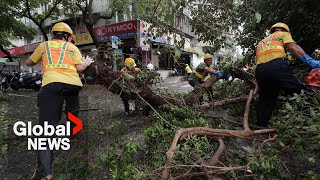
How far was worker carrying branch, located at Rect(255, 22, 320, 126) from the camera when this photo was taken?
3211mm

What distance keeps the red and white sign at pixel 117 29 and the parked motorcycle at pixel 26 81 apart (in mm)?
5837

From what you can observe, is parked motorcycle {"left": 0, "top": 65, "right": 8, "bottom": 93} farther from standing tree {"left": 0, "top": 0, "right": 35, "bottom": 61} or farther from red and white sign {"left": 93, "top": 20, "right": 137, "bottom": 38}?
red and white sign {"left": 93, "top": 20, "right": 137, "bottom": 38}

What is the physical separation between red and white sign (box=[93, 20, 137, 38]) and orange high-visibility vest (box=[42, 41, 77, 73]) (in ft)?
39.0

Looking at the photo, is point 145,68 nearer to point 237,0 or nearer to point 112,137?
point 112,137

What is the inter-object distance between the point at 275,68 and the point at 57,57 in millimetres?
2705

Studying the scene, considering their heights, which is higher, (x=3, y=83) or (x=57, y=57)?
(x=57, y=57)

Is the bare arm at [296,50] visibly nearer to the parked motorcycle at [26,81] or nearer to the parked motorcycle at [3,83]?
the parked motorcycle at [3,83]

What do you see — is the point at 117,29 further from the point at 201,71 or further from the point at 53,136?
the point at 53,136

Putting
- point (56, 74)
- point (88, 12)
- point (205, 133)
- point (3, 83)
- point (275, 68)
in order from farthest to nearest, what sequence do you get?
point (88, 12) → point (3, 83) → point (275, 68) → point (56, 74) → point (205, 133)

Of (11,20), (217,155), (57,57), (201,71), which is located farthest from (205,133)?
(11,20)

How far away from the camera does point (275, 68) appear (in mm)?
3320

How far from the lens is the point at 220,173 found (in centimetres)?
200

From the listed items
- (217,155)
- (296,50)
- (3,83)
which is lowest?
(217,155)

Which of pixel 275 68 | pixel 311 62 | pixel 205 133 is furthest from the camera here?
pixel 275 68
